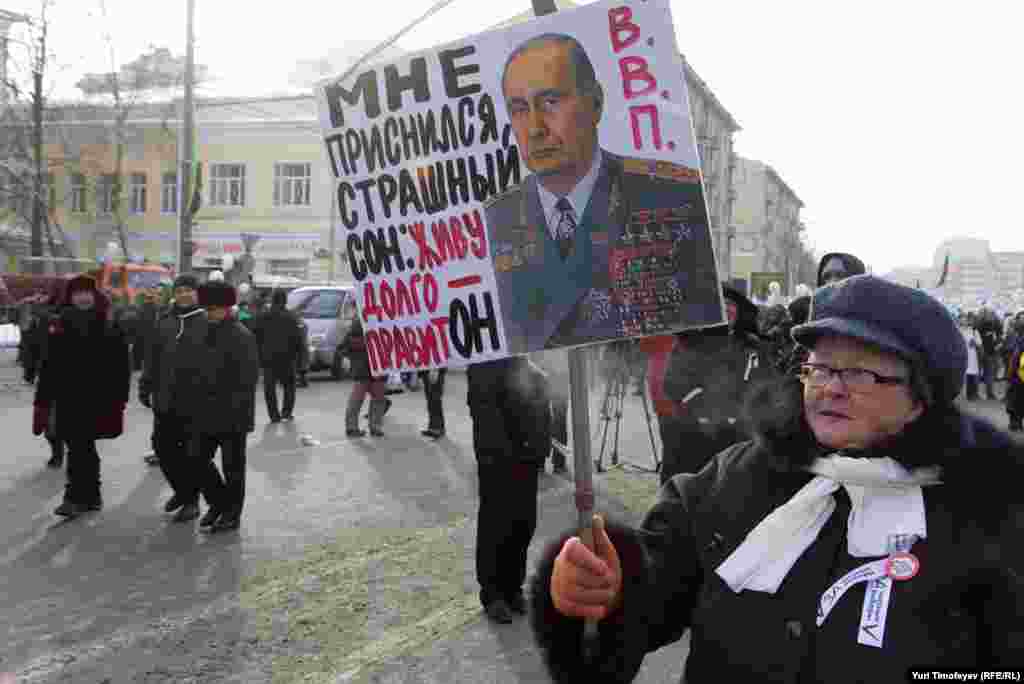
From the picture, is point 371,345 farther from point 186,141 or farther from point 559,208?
point 186,141

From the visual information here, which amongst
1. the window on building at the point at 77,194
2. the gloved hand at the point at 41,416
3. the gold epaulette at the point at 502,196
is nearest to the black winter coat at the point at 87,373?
the gloved hand at the point at 41,416

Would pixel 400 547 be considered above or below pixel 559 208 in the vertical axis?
below

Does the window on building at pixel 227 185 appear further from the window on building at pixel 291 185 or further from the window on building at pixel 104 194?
the window on building at pixel 104 194

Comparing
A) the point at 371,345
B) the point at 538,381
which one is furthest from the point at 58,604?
Result: the point at 371,345

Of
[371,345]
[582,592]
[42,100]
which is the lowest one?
[582,592]

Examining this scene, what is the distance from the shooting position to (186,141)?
2181 centimetres

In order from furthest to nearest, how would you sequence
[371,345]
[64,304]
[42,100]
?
[42,100]
[64,304]
[371,345]

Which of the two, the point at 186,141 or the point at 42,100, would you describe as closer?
the point at 186,141

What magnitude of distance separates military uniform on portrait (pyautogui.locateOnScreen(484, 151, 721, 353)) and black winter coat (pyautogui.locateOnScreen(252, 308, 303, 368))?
38.5 ft

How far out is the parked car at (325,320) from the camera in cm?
2045

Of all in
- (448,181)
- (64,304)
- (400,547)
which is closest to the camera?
(448,181)

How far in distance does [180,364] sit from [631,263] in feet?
18.9

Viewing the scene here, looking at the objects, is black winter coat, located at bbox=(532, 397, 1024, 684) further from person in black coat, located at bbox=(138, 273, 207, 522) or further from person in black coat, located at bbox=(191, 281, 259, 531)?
person in black coat, located at bbox=(138, 273, 207, 522)

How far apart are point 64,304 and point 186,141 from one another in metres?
15.0
